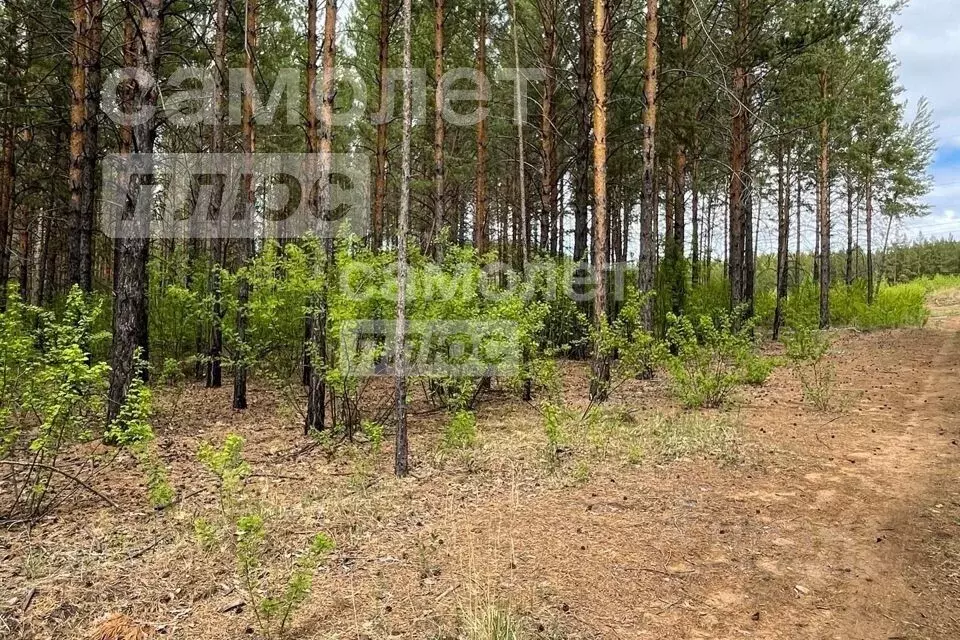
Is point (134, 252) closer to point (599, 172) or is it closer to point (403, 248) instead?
point (403, 248)

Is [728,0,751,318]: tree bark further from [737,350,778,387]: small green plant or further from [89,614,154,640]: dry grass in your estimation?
[89,614,154,640]: dry grass

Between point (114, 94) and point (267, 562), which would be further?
point (114, 94)

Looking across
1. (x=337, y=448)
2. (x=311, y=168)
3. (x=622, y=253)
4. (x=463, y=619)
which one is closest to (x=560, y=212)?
(x=622, y=253)

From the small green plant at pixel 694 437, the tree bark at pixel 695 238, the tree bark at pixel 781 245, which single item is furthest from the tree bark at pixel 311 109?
the tree bark at pixel 781 245

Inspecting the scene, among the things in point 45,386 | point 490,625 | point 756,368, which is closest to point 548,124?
point 756,368

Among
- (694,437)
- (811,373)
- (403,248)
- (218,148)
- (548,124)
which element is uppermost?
(548,124)

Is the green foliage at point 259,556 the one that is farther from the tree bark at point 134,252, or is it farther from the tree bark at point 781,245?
the tree bark at point 781,245

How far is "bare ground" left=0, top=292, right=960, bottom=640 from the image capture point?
2783 mm

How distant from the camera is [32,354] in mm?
4914

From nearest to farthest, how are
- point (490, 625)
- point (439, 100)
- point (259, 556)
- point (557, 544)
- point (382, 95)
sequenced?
point (490, 625) < point (259, 556) < point (557, 544) < point (439, 100) < point (382, 95)

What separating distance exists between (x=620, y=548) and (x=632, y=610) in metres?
0.73

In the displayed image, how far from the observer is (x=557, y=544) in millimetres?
3625

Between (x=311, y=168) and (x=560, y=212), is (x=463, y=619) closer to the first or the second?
(x=311, y=168)

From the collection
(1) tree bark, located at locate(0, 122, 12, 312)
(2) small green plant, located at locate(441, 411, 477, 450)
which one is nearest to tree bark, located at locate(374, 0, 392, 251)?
(2) small green plant, located at locate(441, 411, 477, 450)
